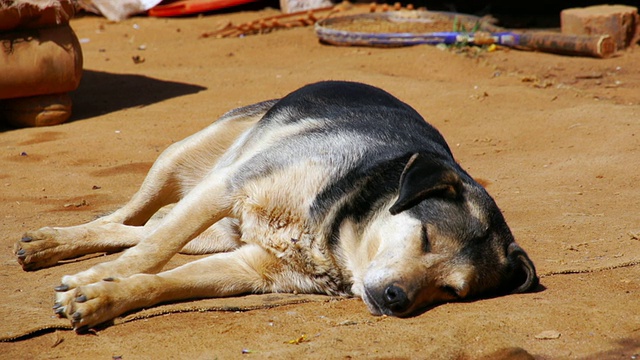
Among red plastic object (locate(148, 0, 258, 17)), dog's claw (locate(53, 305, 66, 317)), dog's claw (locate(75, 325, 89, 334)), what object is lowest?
dog's claw (locate(75, 325, 89, 334))

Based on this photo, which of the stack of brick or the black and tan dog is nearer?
the black and tan dog

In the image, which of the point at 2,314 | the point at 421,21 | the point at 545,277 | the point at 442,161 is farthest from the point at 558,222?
the point at 421,21

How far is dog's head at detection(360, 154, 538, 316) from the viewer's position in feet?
11.2

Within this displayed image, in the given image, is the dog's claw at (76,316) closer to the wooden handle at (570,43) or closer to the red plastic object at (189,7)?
the wooden handle at (570,43)

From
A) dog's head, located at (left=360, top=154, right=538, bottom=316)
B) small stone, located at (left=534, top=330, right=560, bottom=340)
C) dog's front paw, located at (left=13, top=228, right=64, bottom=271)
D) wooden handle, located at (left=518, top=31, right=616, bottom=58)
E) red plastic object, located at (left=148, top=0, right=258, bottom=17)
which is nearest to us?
small stone, located at (left=534, top=330, right=560, bottom=340)

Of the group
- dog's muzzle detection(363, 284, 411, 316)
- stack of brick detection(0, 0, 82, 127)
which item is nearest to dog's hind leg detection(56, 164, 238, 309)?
dog's muzzle detection(363, 284, 411, 316)

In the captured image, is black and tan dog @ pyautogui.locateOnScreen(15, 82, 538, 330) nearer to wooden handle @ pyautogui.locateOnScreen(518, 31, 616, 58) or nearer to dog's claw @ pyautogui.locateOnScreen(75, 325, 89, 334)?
dog's claw @ pyautogui.locateOnScreen(75, 325, 89, 334)

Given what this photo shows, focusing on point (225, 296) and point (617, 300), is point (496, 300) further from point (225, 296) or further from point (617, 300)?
point (225, 296)

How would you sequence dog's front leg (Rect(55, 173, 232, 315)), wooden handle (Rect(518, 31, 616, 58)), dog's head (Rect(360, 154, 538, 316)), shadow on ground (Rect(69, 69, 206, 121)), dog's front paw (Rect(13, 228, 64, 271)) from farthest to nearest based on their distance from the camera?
wooden handle (Rect(518, 31, 616, 58)) < shadow on ground (Rect(69, 69, 206, 121)) < dog's front paw (Rect(13, 228, 64, 271)) < dog's front leg (Rect(55, 173, 232, 315)) < dog's head (Rect(360, 154, 538, 316))

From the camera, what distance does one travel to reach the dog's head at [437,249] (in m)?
3.42

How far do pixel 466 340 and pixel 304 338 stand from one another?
0.64 metres

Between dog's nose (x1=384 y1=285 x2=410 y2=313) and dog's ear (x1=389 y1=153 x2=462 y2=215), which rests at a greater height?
dog's ear (x1=389 y1=153 x2=462 y2=215)

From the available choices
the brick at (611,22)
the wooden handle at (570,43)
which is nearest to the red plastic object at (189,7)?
the wooden handle at (570,43)

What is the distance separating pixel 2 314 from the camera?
11.2 feet
